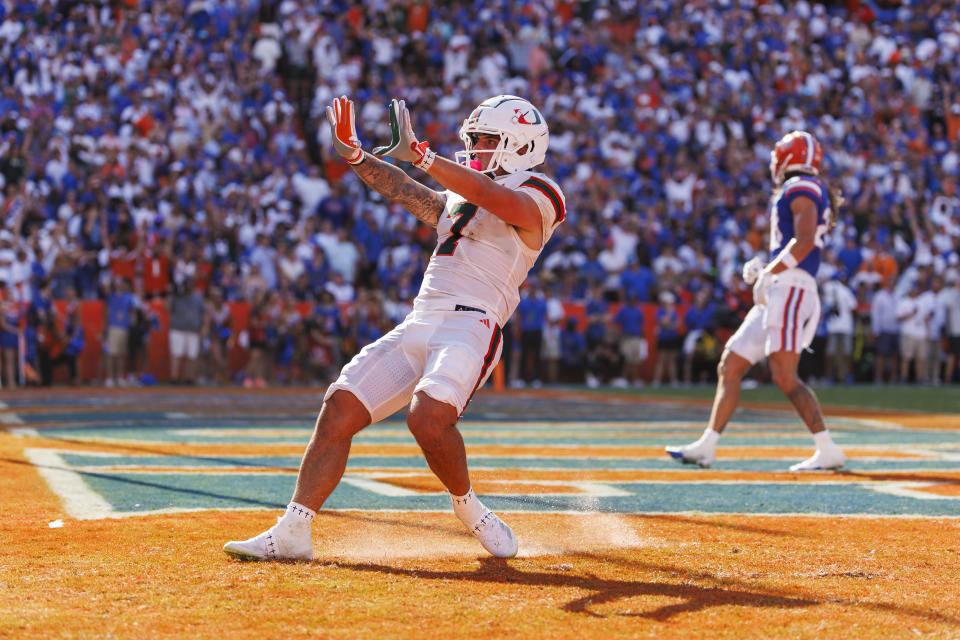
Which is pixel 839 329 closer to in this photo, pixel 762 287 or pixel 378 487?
pixel 762 287

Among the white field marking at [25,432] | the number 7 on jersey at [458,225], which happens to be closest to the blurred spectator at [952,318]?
the white field marking at [25,432]

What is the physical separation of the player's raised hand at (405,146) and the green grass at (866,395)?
1120 cm

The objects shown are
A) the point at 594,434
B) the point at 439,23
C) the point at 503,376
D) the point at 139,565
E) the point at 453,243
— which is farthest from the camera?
the point at 439,23

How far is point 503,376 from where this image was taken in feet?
64.4

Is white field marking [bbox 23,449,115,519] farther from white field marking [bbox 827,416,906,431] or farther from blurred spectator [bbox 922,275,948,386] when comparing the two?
blurred spectator [bbox 922,275,948,386]

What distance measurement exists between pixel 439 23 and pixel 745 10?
23.2 ft

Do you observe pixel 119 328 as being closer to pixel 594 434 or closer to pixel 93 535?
A: pixel 594 434

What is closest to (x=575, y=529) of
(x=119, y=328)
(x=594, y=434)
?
(x=594, y=434)

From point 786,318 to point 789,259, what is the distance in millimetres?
385

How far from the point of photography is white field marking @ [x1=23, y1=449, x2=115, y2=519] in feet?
19.2

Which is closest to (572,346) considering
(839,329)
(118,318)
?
(839,329)

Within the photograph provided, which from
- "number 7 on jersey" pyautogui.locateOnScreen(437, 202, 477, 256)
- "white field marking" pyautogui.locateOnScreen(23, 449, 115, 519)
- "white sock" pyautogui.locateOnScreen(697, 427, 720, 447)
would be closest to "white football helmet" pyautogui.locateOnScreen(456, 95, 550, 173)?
"number 7 on jersey" pyautogui.locateOnScreen(437, 202, 477, 256)

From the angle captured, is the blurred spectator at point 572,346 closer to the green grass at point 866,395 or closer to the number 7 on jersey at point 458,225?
the green grass at point 866,395

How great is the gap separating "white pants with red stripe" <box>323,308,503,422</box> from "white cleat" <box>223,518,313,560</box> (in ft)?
1.83
